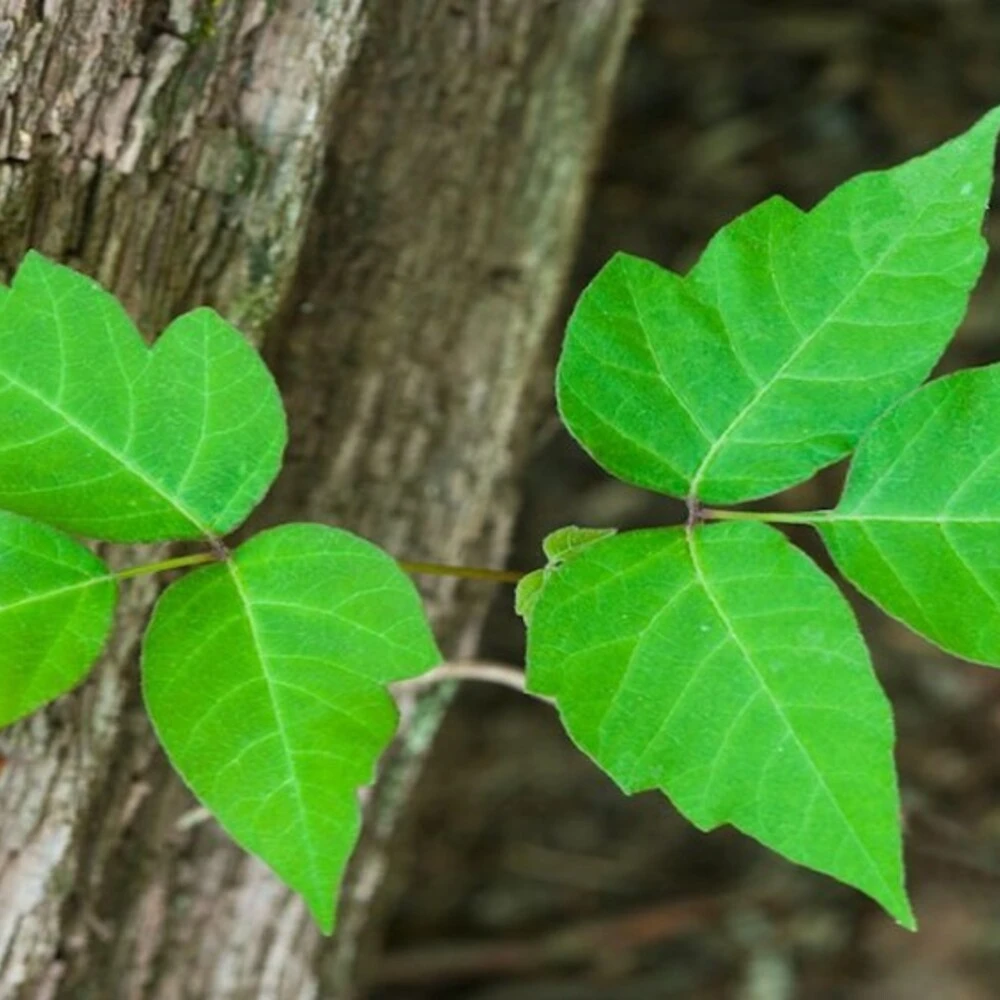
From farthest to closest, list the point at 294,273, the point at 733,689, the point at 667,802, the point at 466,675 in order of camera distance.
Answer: the point at 667,802 → the point at 466,675 → the point at 294,273 → the point at 733,689

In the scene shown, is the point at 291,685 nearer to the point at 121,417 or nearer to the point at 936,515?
the point at 121,417

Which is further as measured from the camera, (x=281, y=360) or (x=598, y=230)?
(x=598, y=230)

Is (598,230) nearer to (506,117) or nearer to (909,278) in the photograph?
(506,117)

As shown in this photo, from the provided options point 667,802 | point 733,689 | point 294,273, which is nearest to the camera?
point 733,689

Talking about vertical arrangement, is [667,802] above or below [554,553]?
below

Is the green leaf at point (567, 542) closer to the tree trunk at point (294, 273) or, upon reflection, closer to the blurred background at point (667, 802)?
the tree trunk at point (294, 273)

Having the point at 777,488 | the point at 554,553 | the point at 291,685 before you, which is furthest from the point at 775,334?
the point at 291,685

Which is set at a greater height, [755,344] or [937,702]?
[755,344]

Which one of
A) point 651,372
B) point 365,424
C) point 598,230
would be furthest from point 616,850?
point 651,372
